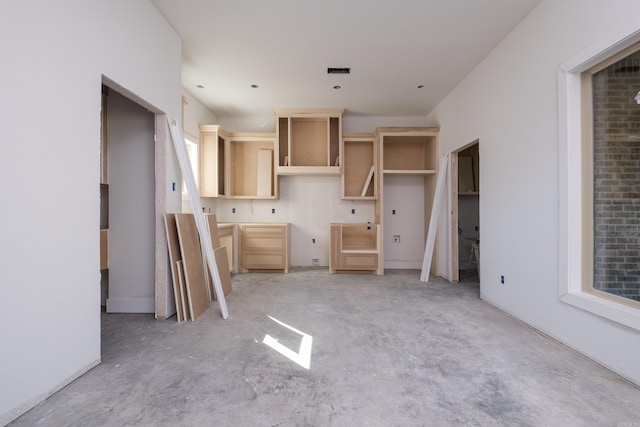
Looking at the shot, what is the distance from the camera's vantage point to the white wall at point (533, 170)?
1901 mm

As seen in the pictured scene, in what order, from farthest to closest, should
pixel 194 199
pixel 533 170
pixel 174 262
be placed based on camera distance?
pixel 194 199 → pixel 174 262 → pixel 533 170

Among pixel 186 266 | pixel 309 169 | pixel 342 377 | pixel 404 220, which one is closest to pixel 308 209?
pixel 309 169

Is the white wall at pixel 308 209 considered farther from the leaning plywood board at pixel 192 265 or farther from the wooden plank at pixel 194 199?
the wooden plank at pixel 194 199

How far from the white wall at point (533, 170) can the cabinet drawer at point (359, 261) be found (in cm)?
169

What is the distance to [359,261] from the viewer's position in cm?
470

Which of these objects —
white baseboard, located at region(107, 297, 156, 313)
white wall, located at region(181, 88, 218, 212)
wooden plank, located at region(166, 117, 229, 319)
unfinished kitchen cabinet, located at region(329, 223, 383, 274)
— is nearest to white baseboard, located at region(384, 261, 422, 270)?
unfinished kitchen cabinet, located at region(329, 223, 383, 274)

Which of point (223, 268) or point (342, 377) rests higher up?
point (223, 268)

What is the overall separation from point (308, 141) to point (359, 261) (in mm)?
2443

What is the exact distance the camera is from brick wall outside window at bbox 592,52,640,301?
75.3 inches

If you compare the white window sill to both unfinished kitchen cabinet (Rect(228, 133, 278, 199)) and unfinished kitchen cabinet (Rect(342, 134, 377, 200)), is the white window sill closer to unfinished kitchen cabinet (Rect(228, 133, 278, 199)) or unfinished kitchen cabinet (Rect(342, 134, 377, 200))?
unfinished kitchen cabinet (Rect(342, 134, 377, 200))

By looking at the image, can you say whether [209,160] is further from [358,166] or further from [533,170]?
[533,170]

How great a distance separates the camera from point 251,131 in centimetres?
539

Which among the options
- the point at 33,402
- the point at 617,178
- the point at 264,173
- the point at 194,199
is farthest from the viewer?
the point at 264,173

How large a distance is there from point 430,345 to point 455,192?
9.03 ft
